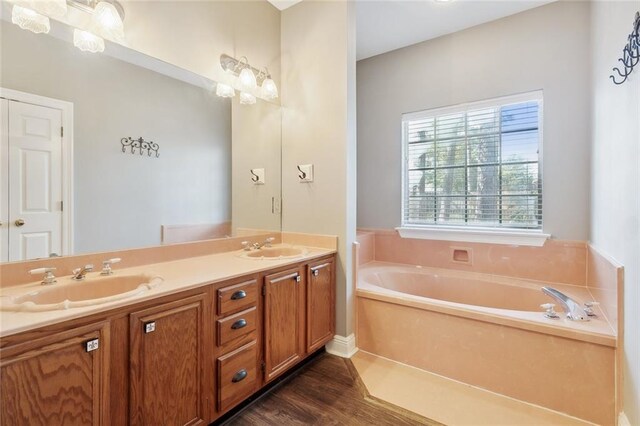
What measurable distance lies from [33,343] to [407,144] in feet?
10.5

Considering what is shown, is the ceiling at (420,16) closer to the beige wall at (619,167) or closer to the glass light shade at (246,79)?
the beige wall at (619,167)

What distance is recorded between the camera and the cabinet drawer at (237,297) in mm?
1441

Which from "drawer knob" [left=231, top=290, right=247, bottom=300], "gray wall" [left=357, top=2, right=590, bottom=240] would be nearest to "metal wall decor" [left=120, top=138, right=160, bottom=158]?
"drawer knob" [left=231, top=290, right=247, bottom=300]

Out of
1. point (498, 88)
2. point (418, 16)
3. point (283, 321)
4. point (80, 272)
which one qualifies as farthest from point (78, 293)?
point (498, 88)

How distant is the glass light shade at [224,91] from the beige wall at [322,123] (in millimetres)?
515

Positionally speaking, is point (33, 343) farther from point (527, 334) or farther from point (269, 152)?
point (527, 334)

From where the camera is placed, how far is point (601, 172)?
6.50 ft

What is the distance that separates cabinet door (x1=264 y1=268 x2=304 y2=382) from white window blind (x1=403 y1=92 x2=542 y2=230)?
1771 millimetres

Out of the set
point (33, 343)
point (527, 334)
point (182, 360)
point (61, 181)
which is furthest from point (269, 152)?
point (527, 334)

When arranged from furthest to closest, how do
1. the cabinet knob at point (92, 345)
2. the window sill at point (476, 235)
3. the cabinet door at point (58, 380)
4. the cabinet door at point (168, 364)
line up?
1. the window sill at point (476, 235)
2. the cabinet door at point (168, 364)
3. the cabinet knob at point (92, 345)
4. the cabinet door at point (58, 380)

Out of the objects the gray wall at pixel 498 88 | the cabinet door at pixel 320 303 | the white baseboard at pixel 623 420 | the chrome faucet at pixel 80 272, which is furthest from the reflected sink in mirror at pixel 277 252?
the white baseboard at pixel 623 420

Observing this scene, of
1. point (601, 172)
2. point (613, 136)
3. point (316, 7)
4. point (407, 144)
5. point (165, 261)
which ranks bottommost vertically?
point (165, 261)

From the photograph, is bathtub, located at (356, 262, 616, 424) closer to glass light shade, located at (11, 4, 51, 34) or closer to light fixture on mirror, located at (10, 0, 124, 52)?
light fixture on mirror, located at (10, 0, 124, 52)

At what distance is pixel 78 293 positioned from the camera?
129 centimetres
